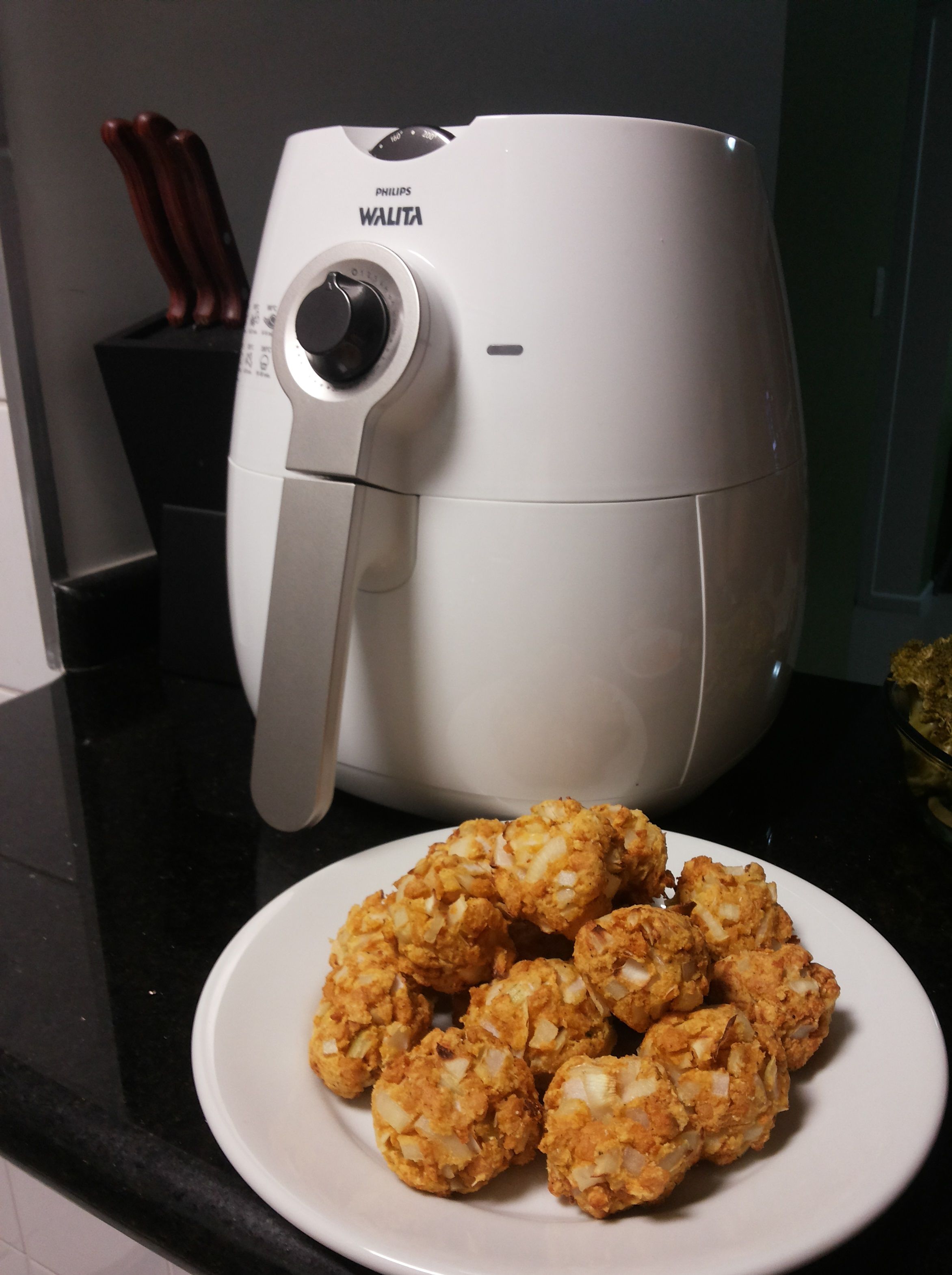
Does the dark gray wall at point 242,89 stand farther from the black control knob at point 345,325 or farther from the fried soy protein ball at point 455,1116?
the fried soy protein ball at point 455,1116

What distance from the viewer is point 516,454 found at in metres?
0.46

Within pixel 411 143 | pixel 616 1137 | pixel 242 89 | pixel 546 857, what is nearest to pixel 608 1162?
pixel 616 1137

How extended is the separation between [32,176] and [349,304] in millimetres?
449

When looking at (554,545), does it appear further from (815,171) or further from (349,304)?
(815,171)

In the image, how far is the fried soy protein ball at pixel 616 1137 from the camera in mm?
302

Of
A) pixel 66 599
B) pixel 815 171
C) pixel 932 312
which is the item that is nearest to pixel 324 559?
pixel 66 599

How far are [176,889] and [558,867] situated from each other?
25 centimetres

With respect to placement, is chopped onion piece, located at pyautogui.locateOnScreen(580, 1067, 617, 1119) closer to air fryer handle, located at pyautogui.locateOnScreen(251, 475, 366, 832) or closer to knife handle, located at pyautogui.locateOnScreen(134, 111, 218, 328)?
air fryer handle, located at pyautogui.locateOnScreen(251, 475, 366, 832)

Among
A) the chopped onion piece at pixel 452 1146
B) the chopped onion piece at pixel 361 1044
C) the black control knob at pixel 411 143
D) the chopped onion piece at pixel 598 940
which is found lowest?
the chopped onion piece at pixel 361 1044

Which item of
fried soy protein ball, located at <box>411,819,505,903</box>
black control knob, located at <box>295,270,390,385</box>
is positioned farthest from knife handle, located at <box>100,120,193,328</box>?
fried soy protein ball, located at <box>411,819,505,903</box>

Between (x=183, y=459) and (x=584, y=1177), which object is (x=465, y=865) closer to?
(x=584, y=1177)

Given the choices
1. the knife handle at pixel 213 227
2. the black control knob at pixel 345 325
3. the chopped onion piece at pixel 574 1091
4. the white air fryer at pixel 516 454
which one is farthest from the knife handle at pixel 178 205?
the chopped onion piece at pixel 574 1091

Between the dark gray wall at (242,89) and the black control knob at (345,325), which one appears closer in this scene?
the black control knob at (345,325)

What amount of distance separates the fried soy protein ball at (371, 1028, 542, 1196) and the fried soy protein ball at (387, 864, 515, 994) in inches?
1.7
